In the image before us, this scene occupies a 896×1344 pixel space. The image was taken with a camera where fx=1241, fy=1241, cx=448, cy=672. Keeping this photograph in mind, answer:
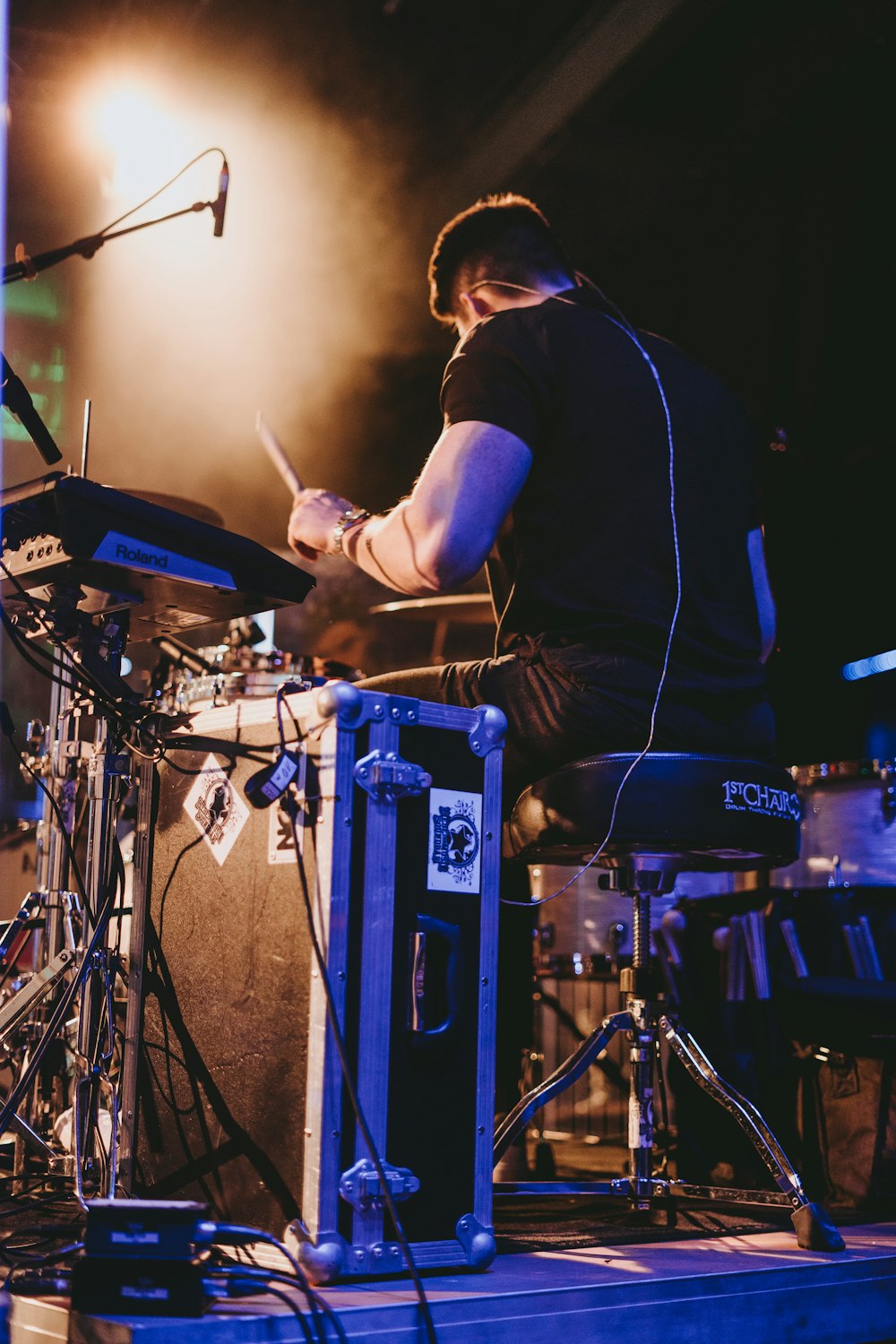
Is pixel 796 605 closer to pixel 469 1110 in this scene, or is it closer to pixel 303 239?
pixel 469 1110

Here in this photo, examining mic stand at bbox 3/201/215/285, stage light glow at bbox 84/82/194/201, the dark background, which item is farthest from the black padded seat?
stage light glow at bbox 84/82/194/201

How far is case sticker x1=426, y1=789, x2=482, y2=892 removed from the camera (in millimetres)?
1671

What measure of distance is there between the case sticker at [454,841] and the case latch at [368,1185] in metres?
0.35

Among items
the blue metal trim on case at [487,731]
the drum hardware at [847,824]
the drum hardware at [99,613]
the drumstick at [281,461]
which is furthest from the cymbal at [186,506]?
the drum hardware at [847,824]

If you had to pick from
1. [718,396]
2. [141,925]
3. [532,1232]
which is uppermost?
[718,396]

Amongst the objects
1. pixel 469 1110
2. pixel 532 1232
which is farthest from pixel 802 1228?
pixel 469 1110

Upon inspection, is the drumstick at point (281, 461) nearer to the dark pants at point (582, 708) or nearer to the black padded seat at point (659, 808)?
the dark pants at point (582, 708)

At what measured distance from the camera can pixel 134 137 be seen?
217 inches

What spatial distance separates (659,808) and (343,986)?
65 centimetres

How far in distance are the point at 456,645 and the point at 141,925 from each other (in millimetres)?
3152

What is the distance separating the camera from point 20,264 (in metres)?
3.06

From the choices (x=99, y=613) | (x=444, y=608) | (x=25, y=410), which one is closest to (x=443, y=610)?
(x=444, y=608)

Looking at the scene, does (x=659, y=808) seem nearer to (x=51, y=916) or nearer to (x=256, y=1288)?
(x=256, y=1288)

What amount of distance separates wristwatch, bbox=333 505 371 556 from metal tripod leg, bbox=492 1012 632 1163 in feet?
3.16
